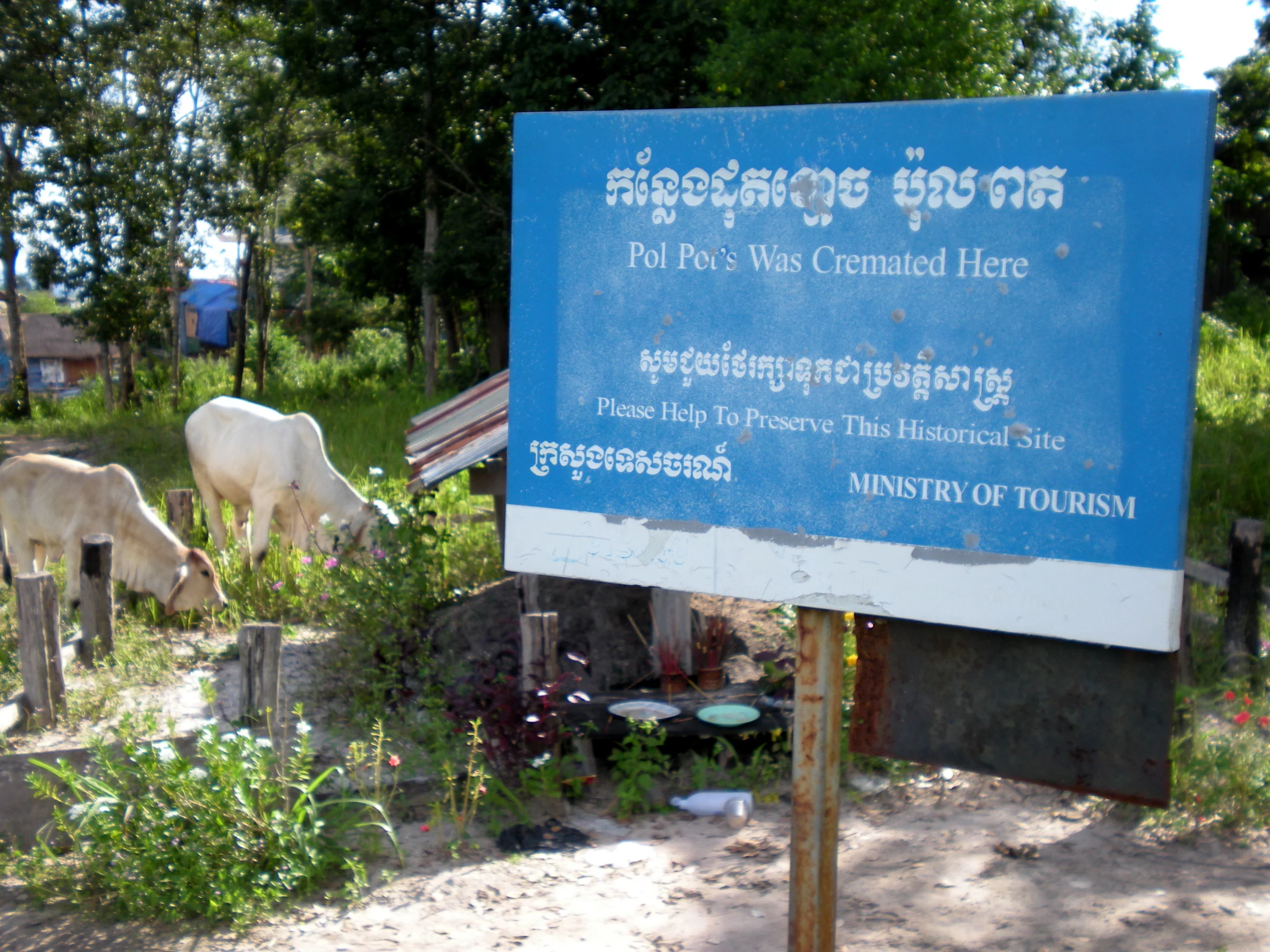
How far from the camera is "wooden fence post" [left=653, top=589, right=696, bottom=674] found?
5.94 metres

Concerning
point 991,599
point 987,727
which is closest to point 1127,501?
point 991,599

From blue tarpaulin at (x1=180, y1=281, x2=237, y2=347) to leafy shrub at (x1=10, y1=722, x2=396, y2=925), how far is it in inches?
1144

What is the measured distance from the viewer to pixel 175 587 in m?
7.12

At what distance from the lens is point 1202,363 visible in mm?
13320

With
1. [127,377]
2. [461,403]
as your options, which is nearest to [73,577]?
[461,403]

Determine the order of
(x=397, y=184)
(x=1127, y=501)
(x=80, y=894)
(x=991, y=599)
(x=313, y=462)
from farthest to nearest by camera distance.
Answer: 1. (x=397, y=184)
2. (x=313, y=462)
3. (x=80, y=894)
4. (x=991, y=599)
5. (x=1127, y=501)

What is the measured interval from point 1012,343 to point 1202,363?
12581mm

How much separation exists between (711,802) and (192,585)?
4068mm

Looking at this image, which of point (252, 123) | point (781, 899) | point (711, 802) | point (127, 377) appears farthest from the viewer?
point (127, 377)

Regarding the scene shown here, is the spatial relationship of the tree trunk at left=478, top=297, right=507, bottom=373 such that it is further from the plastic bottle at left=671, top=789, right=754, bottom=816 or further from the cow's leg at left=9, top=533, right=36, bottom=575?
the plastic bottle at left=671, top=789, right=754, bottom=816

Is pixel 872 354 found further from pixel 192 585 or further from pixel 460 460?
pixel 192 585

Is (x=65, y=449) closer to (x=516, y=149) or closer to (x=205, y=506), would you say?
(x=205, y=506)

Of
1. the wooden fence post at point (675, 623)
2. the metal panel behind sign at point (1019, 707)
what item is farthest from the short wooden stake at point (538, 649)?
the metal panel behind sign at point (1019, 707)

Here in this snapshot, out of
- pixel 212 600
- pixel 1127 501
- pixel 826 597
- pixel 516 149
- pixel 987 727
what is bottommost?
pixel 212 600
